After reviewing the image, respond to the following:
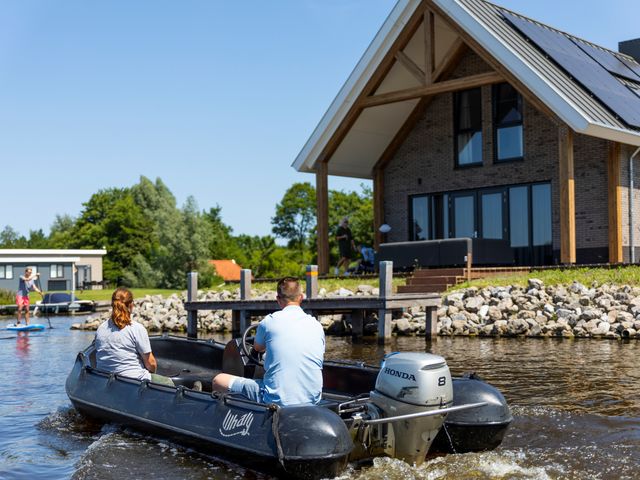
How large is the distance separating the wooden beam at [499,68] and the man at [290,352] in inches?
518

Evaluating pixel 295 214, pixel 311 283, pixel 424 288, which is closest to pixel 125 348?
pixel 311 283

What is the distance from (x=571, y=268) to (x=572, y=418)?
396 inches

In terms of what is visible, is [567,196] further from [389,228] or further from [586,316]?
[389,228]

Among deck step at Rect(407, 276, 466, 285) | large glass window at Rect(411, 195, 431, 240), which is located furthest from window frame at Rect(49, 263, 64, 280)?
deck step at Rect(407, 276, 466, 285)

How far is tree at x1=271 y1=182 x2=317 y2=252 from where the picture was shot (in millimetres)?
70812

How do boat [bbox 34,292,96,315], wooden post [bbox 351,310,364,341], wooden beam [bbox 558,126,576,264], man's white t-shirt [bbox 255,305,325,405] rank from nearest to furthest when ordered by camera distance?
man's white t-shirt [bbox 255,305,325,405] → wooden post [bbox 351,310,364,341] → wooden beam [bbox 558,126,576,264] → boat [bbox 34,292,96,315]

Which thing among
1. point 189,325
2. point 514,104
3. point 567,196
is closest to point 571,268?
point 567,196

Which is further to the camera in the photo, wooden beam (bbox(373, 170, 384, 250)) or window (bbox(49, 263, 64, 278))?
window (bbox(49, 263, 64, 278))

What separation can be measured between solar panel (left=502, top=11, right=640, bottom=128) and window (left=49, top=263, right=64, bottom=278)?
32.7 metres

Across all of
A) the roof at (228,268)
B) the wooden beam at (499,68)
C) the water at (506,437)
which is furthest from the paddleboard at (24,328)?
the roof at (228,268)

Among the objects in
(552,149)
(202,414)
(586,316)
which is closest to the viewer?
(202,414)

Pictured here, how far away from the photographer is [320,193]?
72.5 feet

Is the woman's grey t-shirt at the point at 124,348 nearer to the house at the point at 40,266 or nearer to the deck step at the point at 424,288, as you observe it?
the deck step at the point at 424,288

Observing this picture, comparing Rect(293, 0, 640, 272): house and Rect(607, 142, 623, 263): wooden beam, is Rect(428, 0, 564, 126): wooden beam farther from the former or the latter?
Rect(607, 142, 623, 263): wooden beam
